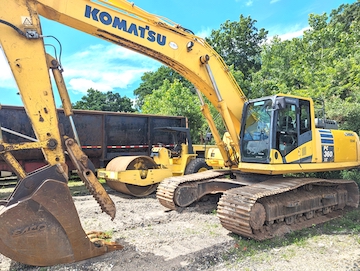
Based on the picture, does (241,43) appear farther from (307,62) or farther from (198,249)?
(198,249)

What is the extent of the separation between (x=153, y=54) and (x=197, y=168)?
15.3 ft

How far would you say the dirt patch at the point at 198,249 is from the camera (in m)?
3.93

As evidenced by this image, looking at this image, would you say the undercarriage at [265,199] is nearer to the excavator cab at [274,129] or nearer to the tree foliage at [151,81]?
the excavator cab at [274,129]

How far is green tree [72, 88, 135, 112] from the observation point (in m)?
41.2

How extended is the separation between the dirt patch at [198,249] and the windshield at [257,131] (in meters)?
1.50

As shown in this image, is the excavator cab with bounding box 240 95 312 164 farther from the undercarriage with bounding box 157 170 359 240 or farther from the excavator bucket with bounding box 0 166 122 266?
the excavator bucket with bounding box 0 166 122 266

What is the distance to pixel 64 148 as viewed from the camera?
407 cm

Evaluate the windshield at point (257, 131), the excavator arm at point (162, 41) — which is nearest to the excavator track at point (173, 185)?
the excavator arm at point (162, 41)

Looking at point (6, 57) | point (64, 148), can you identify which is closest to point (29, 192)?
point (64, 148)

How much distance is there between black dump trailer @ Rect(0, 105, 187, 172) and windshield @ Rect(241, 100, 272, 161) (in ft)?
16.7

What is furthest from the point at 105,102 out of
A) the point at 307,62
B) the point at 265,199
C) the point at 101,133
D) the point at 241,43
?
the point at 265,199

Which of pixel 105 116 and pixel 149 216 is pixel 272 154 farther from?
pixel 105 116

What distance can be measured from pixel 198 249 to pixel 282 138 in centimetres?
255

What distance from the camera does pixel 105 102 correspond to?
41.9 metres
